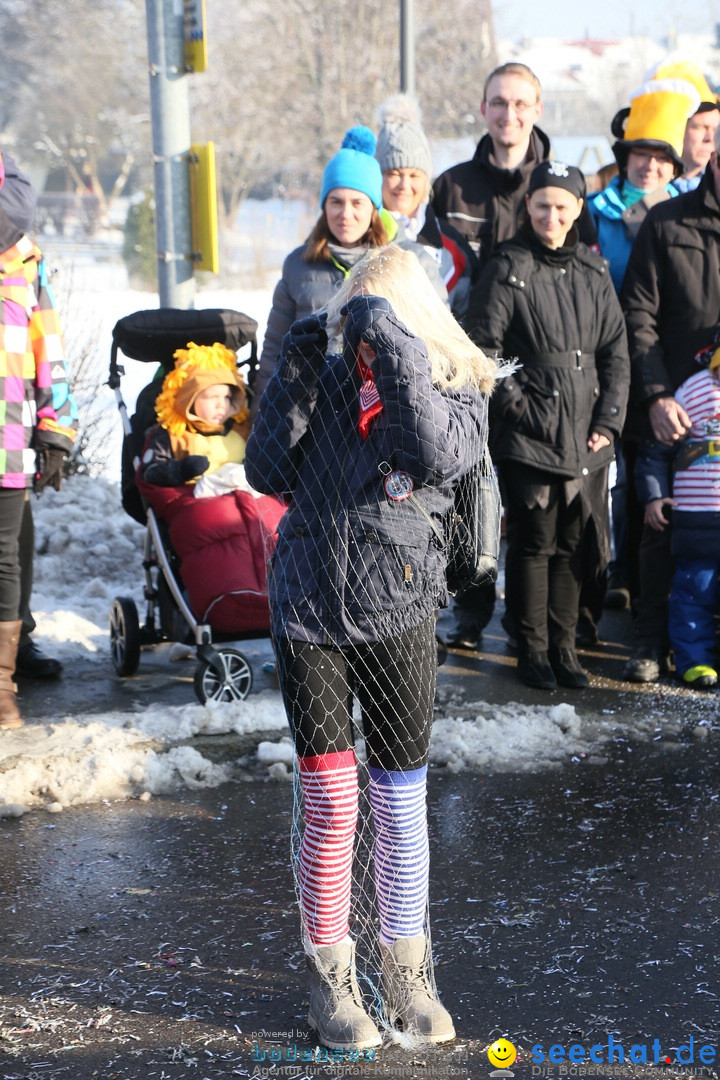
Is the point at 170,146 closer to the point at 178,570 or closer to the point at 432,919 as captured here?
the point at 178,570

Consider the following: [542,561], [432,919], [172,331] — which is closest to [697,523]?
[542,561]

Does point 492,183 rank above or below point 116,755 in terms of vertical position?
above

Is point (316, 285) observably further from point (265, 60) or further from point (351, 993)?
point (265, 60)

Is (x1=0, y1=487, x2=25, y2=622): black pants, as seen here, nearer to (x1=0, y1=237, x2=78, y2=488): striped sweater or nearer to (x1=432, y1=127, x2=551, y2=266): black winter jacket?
(x1=0, y1=237, x2=78, y2=488): striped sweater

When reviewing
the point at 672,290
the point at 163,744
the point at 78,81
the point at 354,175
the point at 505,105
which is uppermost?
the point at 78,81

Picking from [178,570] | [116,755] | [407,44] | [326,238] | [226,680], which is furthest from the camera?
[407,44]

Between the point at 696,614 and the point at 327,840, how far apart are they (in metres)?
3.47

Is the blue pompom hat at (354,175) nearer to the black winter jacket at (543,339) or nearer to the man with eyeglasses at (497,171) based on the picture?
the black winter jacket at (543,339)

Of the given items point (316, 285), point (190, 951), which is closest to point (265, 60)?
point (316, 285)

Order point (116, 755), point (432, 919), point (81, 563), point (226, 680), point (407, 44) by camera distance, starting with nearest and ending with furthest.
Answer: point (432, 919) < point (116, 755) < point (226, 680) < point (81, 563) < point (407, 44)

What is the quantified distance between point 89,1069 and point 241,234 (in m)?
35.6

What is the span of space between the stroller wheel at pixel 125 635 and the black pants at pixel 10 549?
1.99ft

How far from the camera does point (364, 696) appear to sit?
10.9 ft

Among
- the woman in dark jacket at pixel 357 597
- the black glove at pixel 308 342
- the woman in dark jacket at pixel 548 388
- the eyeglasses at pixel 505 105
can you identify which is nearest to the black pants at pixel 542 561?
the woman in dark jacket at pixel 548 388
